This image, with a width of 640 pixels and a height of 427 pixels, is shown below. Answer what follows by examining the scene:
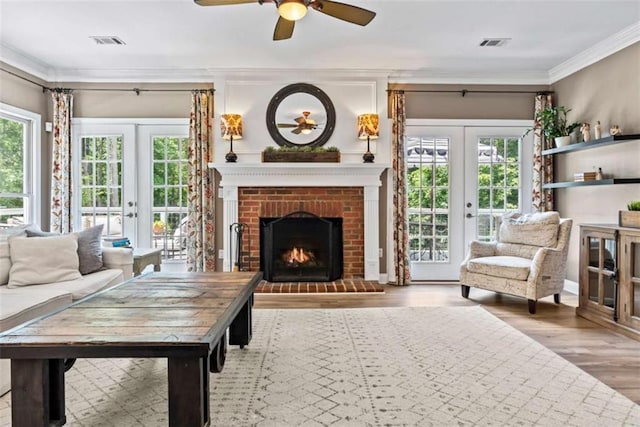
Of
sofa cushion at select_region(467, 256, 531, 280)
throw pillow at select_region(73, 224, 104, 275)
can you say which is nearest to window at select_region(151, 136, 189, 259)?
throw pillow at select_region(73, 224, 104, 275)

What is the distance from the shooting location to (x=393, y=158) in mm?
4914

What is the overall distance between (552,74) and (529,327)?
3.36 metres

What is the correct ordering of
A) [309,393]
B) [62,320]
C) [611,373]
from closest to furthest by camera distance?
[62,320] < [309,393] < [611,373]

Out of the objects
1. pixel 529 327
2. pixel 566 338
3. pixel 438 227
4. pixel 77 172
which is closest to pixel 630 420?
pixel 566 338

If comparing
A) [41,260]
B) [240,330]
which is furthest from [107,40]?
[240,330]

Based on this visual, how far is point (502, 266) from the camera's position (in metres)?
3.91

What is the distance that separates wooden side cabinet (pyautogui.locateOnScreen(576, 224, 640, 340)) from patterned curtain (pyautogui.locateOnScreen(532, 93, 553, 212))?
4.50 feet

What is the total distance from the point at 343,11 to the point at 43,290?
2.74 metres

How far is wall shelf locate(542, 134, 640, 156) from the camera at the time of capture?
3.56 metres

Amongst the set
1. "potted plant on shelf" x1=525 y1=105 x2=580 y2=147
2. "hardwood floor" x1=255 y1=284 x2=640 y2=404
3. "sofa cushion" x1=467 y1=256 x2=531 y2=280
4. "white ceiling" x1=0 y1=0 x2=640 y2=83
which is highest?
"white ceiling" x1=0 y1=0 x2=640 y2=83

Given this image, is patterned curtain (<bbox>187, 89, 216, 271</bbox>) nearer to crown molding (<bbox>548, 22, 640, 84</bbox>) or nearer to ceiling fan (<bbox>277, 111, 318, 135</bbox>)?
ceiling fan (<bbox>277, 111, 318, 135</bbox>)

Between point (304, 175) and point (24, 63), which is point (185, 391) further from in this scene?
point (24, 63)

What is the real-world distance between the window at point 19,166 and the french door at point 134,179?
0.42 m

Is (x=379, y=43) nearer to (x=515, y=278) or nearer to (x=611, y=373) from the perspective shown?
(x=515, y=278)
